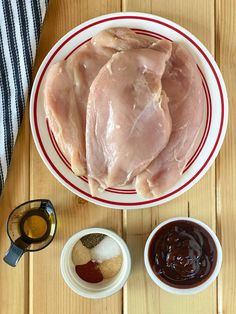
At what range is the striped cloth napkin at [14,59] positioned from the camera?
1.23 meters

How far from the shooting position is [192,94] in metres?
1.17

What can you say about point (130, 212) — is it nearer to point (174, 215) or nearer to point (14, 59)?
point (174, 215)

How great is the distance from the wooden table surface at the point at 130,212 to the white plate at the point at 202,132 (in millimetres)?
51

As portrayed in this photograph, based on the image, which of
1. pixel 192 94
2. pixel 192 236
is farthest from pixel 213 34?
pixel 192 236

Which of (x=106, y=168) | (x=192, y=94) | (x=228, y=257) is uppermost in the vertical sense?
(x=192, y=94)

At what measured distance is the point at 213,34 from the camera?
4.11 ft

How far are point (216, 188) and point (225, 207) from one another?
0.05 meters

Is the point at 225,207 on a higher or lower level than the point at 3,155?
lower

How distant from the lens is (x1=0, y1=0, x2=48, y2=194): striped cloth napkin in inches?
48.6

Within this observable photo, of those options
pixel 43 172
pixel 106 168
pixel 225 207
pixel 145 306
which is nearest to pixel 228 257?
pixel 225 207

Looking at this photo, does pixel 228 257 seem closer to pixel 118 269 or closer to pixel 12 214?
pixel 118 269

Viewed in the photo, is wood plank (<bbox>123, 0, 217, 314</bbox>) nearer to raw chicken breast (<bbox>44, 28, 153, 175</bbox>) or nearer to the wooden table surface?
the wooden table surface

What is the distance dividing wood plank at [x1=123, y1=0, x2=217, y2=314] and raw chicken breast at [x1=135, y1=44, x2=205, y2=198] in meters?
0.09

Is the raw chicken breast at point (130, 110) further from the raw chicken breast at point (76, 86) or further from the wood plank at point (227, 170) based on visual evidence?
the wood plank at point (227, 170)
